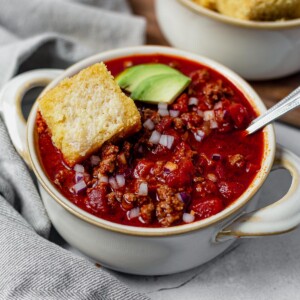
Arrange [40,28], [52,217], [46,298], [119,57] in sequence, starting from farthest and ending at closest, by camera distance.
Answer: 1. [40,28]
2. [119,57]
3. [52,217]
4. [46,298]

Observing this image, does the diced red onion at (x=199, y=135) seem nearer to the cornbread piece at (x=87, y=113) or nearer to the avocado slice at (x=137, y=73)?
the cornbread piece at (x=87, y=113)

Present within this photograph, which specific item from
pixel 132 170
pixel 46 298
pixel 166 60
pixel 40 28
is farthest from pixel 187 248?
pixel 40 28

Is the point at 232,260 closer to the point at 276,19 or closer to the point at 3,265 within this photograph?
the point at 3,265

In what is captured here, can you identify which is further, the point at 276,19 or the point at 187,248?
the point at 276,19

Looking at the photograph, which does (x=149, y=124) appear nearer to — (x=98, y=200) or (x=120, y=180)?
(x=120, y=180)

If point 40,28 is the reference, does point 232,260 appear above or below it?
below

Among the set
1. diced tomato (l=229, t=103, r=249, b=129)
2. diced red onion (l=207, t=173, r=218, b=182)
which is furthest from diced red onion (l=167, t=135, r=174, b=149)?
diced tomato (l=229, t=103, r=249, b=129)

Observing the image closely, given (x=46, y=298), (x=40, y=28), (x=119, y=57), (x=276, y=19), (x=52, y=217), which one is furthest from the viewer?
(x=40, y=28)
